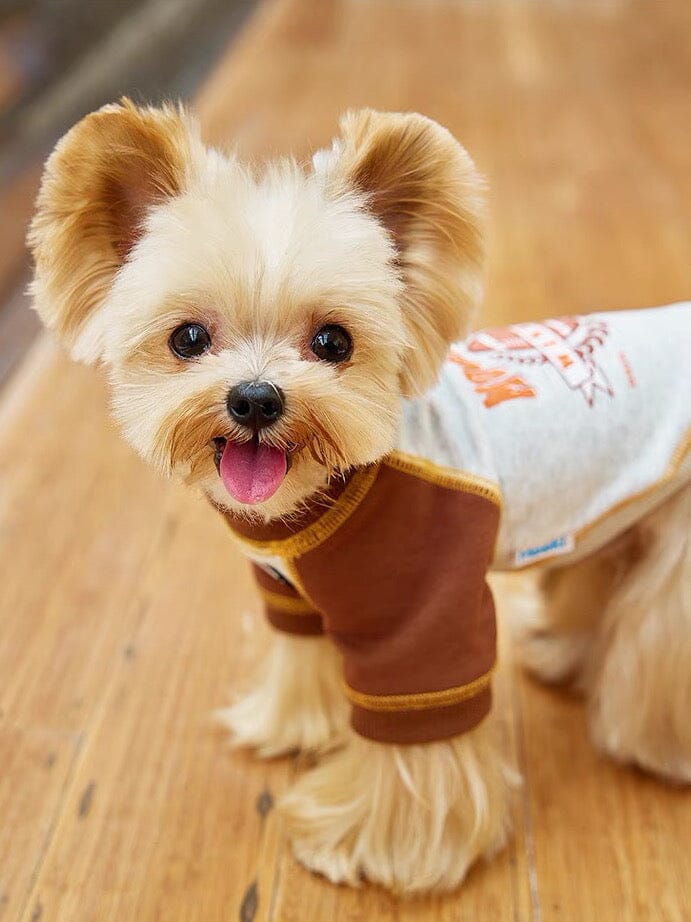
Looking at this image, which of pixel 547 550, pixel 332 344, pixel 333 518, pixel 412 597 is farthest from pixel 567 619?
pixel 332 344

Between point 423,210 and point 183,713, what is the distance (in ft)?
2.71

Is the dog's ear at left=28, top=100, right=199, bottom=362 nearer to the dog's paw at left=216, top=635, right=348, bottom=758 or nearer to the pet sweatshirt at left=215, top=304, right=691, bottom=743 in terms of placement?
the pet sweatshirt at left=215, top=304, right=691, bottom=743

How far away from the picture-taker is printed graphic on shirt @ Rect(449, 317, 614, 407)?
1126 mm

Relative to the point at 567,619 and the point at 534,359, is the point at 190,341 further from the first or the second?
the point at 567,619

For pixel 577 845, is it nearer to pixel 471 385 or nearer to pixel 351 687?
pixel 351 687

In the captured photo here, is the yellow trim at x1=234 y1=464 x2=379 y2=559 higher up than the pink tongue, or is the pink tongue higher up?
the pink tongue

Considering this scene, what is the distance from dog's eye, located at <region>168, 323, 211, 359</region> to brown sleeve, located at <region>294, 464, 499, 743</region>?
0.76 feet

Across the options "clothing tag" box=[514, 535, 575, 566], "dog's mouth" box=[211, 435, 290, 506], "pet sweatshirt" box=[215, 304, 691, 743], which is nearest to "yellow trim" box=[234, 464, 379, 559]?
"pet sweatshirt" box=[215, 304, 691, 743]

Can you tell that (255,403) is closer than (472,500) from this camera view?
Yes

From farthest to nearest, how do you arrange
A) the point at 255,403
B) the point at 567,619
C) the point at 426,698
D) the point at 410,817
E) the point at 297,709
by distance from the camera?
1. the point at 567,619
2. the point at 297,709
3. the point at 410,817
4. the point at 426,698
5. the point at 255,403

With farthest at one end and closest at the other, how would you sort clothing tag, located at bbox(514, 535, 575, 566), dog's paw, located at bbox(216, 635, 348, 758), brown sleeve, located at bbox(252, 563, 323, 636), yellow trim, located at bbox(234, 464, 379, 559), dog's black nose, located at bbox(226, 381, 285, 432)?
dog's paw, located at bbox(216, 635, 348, 758) → brown sleeve, located at bbox(252, 563, 323, 636) → clothing tag, located at bbox(514, 535, 575, 566) → yellow trim, located at bbox(234, 464, 379, 559) → dog's black nose, located at bbox(226, 381, 285, 432)

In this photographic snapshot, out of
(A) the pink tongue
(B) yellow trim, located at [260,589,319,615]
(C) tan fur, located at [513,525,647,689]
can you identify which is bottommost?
(C) tan fur, located at [513,525,647,689]

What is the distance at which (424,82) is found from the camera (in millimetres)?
4270

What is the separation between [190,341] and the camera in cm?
95
